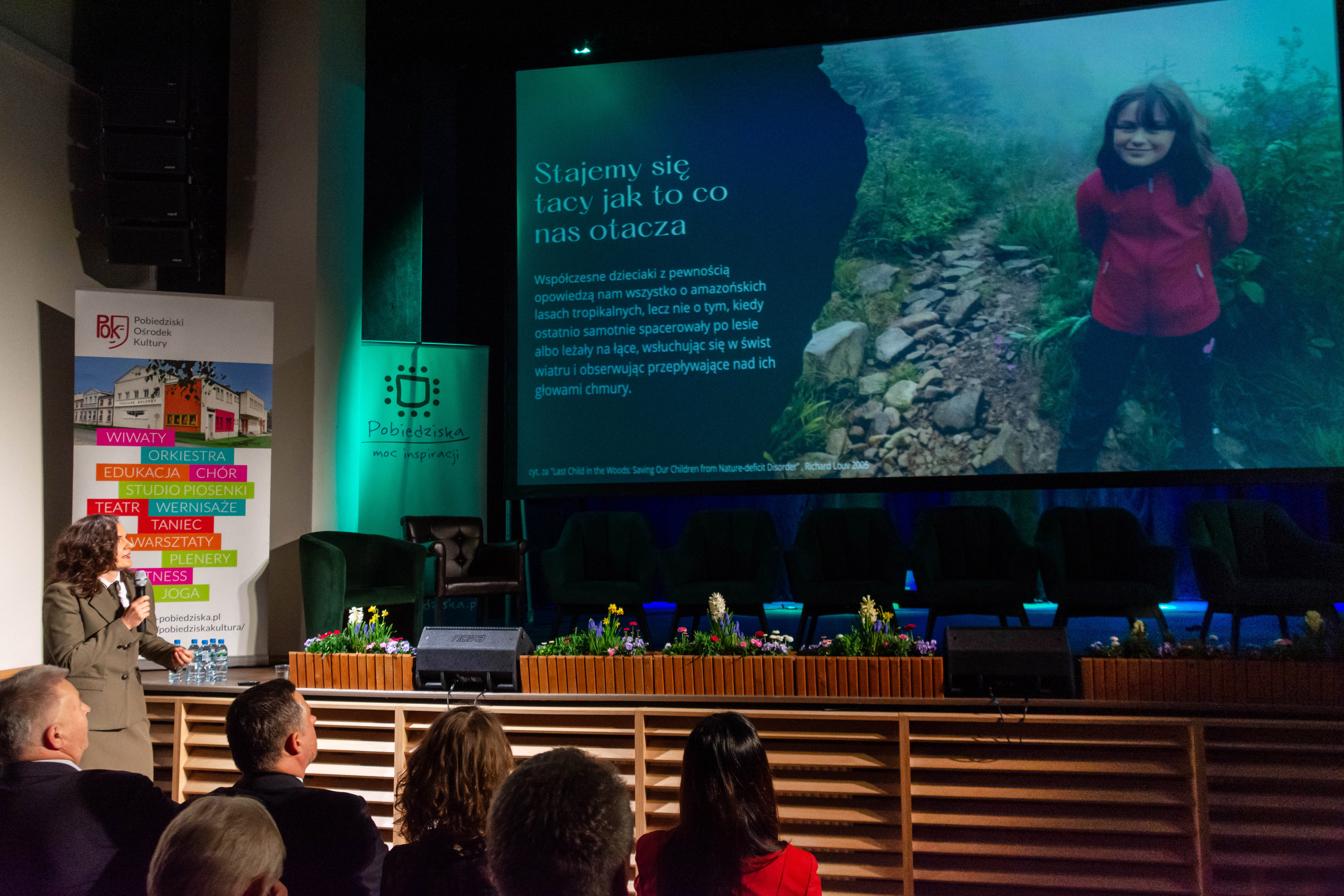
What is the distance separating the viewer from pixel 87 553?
2744mm

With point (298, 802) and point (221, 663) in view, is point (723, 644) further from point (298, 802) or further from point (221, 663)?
point (221, 663)

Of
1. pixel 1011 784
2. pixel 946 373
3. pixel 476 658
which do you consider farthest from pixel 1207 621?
pixel 476 658

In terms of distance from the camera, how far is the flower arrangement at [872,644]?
10.2ft

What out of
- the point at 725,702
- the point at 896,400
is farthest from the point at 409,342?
the point at 725,702

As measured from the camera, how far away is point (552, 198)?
5520 millimetres

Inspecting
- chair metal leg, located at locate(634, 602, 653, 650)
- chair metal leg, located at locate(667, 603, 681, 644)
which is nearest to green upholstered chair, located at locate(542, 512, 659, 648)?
chair metal leg, located at locate(634, 602, 653, 650)

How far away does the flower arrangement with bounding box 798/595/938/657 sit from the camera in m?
3.09

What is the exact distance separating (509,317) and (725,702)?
3.14m

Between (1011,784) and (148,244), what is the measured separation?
479cm

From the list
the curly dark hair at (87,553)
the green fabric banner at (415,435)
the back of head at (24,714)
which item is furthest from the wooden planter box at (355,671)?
the green fabric banner at (415,435)

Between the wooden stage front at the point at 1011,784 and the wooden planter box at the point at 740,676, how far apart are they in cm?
5

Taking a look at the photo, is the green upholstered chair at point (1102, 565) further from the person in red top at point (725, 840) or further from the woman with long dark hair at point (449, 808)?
the woman with long dark hair at point (449, 808)

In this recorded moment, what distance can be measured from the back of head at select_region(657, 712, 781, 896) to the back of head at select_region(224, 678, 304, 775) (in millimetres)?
756

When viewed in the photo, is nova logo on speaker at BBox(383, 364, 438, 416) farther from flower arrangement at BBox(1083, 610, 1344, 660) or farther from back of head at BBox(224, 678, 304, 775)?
back of head at BBox(224, 678, 304, 775)
